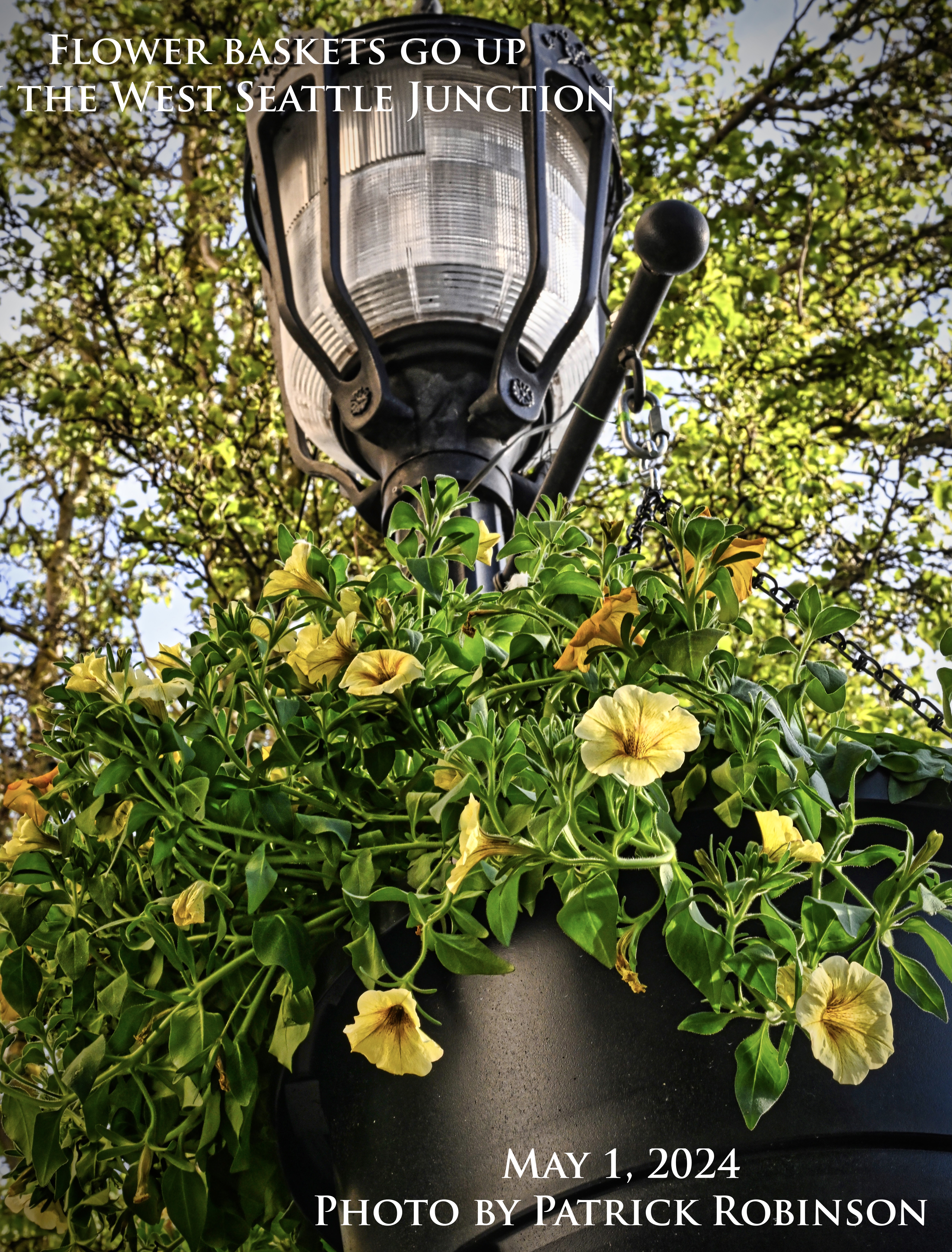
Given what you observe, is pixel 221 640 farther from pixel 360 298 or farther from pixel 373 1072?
pixel 360 298

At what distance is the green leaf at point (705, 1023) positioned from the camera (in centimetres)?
50

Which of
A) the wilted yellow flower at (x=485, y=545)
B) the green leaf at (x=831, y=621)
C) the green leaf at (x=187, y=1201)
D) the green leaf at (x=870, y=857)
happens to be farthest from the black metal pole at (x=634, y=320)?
the green leaf at (x=187, y=1201)

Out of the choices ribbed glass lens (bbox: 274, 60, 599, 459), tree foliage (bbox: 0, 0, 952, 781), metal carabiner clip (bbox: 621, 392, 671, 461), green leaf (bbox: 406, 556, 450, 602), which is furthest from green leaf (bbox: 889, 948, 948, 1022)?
tree foliage (bbox: 0, 0, 952, 781)

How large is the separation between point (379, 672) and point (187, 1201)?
0.33 m

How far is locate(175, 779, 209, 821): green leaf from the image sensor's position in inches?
23.9

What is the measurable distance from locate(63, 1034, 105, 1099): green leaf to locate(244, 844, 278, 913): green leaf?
0.48ft

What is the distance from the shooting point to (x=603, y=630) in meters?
0.57

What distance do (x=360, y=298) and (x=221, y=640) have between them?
0.63 m

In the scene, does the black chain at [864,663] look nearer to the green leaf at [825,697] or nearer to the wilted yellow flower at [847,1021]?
the green leaf at [825,697]

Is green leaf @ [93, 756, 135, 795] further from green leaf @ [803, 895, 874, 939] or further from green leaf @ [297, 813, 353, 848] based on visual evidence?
green leaf @ [803, 895, 874, 939]

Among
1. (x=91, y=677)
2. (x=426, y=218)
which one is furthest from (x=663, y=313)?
Answer: (x=91, y=677)

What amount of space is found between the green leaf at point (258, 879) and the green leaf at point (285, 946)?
1 cm

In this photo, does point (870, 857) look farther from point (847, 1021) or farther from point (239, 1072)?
point (239, 1072)

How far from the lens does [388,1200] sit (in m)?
0.56
